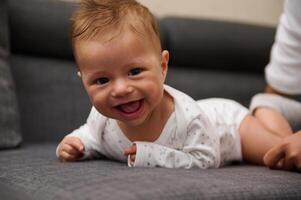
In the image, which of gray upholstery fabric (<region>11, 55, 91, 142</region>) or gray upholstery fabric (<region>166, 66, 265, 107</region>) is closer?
gray upholstery fabric (<region>11, 55, 91, 142</region>)

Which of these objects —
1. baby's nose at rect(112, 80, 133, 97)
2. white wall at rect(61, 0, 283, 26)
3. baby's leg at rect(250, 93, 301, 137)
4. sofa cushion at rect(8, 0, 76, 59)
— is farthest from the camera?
white wall at rect(61, 0, 283, 26)

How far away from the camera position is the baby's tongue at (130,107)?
0.95 metres

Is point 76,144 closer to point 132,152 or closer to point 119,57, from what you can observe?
point 132,152

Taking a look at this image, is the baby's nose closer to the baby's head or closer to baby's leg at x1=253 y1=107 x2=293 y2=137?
the baby's head

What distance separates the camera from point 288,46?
5.04 ft

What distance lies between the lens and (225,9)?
7.20 feet

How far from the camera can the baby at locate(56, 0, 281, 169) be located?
0.91 m

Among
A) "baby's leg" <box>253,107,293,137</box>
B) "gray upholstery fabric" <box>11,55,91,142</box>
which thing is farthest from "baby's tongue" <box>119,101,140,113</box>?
"gray upholstery fabric" <box>11,55,91,142</box>

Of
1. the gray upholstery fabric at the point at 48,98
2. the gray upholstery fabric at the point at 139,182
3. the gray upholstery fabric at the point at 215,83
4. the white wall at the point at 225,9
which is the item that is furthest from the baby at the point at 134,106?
the white wall at the point at 225,9

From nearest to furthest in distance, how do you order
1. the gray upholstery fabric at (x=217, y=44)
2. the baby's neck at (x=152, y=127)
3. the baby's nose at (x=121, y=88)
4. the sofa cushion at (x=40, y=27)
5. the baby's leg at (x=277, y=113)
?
the baby's nose at (x=121, y=88), the baby's neck at (x=152, y=127), the baby's leg at (x=277, y=113), the sofa cushion at (x=40, y=27), the gray upholstery fabric at (x=217, y=44)

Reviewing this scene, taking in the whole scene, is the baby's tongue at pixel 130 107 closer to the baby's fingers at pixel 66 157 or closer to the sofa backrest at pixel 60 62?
the baby's fingers at pixel 66 157

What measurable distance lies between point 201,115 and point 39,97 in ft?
2.24

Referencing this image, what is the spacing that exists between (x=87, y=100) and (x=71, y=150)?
56cm

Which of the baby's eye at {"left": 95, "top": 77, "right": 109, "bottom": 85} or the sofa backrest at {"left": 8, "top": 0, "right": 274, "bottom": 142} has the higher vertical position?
the baby's eye at {"left": 95, "top": 77, "right": 109, "bottom": 85}
